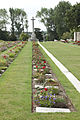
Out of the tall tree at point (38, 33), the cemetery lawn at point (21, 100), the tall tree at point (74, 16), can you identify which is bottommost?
the cemetery lawn at point (21, 100)

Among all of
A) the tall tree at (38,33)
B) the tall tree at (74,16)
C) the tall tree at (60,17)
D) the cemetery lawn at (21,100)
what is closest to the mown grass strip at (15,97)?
the cemetery lawn at (21,100)

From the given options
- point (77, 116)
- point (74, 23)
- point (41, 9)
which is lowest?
point (77, 116)

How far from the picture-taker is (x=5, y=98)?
191 inches

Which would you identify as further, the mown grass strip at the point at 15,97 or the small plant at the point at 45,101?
the small plant at the point at 45,101

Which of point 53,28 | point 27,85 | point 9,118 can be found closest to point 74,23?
point 53,28

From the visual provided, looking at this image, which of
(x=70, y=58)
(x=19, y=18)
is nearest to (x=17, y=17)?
(x=19, y=18)

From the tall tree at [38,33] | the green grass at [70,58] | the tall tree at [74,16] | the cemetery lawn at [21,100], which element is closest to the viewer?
the cemetery lawn at [21,100]

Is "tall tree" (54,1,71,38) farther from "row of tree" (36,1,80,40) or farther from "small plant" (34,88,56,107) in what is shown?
"small plant" (34,88,56,107)

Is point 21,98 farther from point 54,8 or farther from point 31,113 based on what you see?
point 54,8

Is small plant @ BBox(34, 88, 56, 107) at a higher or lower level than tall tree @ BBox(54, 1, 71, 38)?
lower

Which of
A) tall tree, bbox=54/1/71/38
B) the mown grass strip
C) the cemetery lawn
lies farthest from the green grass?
tall tree, bbox=54/1/71/38

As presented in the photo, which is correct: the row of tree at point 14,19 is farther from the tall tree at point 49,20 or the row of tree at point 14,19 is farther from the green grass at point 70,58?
the green grass at point 70,58

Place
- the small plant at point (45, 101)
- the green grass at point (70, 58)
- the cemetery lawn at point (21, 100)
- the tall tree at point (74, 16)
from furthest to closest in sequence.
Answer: the tall tree at point (74, 16) → the green grass at point (70, 58) → the small plant at point (45, 101) → the cemetery lawn at point (21, 100)

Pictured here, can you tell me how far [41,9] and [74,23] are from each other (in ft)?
93.9
